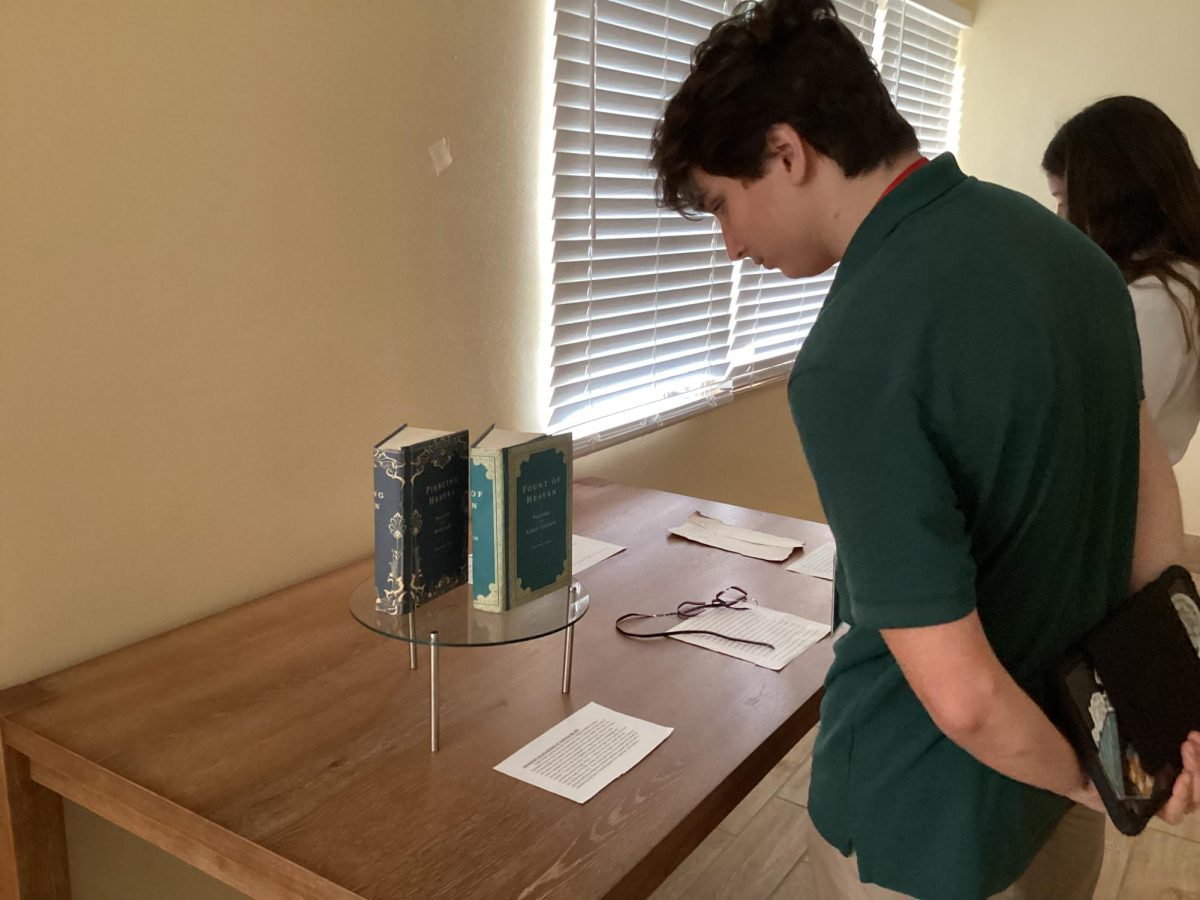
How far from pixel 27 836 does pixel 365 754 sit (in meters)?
0.49

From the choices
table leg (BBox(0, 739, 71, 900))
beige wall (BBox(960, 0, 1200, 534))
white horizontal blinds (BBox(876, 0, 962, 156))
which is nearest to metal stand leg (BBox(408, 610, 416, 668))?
table leg (BBox(0, 739, 71, 900))

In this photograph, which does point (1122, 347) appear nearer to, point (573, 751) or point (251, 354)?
point (573, 751)

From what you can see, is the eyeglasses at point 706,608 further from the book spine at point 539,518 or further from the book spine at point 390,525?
the book spine at point 390,525

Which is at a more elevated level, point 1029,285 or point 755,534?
point 1029,285

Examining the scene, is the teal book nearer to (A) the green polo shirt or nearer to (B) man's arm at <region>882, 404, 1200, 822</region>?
(A) the green polo shirt

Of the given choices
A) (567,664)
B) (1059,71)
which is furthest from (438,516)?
(1059,71)

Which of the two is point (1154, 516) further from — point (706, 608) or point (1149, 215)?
point (1149, 215)

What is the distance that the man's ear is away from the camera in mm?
936

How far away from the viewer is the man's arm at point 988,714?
79 centimetres

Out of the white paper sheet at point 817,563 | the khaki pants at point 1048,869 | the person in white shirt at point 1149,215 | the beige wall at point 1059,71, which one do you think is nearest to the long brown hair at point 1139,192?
the person in white shirt at point 1149,215

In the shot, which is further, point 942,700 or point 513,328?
point 513,328

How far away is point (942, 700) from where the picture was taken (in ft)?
2.64

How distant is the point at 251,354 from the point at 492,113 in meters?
0.71

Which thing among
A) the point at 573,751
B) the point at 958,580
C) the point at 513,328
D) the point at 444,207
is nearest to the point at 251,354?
the point at 444,207
